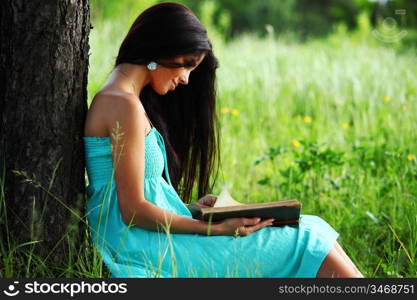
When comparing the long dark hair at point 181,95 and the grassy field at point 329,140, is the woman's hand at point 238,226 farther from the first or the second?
the long dark hair at point 181,95

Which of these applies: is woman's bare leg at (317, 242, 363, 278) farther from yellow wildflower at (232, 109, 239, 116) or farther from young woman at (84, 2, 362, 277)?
yellow wildflower at (232, 109, 239, 116)

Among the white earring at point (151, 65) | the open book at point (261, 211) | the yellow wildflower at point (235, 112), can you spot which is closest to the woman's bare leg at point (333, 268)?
the open book at point (261, 211)

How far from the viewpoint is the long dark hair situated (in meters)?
2.70

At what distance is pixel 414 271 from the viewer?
314cm

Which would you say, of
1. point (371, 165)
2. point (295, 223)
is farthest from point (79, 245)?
point (371, 165)

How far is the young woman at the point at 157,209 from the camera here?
2.57 m

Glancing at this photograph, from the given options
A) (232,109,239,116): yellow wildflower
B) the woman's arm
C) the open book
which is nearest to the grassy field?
(232,109,239,116): yellow wildflower

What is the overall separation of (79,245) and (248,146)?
2.67m

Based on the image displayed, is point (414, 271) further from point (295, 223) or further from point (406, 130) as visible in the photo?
point (406, 130)

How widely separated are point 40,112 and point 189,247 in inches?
Answer: 28.9

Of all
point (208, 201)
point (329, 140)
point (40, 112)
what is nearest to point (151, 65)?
point (40, 112)

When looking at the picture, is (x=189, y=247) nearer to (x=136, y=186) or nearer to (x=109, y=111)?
(x=136, y=186)

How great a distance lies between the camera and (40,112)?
2.58 m

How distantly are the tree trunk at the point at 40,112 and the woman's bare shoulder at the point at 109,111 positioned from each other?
2.5 inches
